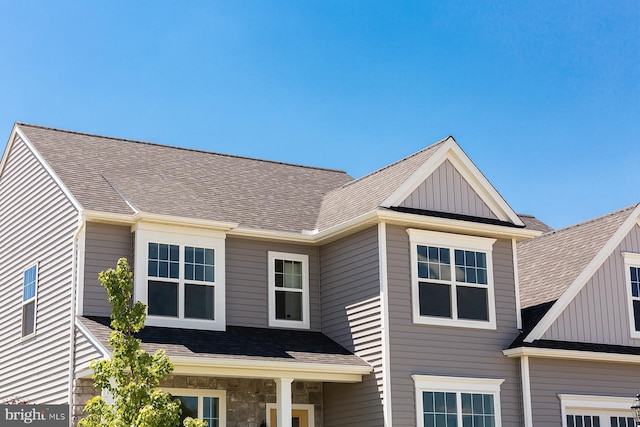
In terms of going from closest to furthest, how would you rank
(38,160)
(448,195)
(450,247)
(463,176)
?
(450,247) < (448,195) < (463,176) < (38,160)

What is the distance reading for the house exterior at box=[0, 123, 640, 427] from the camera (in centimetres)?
1880

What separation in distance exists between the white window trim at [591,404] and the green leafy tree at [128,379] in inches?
382

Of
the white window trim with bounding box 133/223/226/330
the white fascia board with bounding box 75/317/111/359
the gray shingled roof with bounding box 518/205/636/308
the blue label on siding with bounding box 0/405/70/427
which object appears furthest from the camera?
the gray shingled roof with bounding box 518/205/636/308

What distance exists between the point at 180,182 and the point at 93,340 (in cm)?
603

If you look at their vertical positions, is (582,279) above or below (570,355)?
above

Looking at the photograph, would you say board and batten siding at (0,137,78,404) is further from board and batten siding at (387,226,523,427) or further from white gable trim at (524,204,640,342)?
white gable trim at (524,204,640,342)

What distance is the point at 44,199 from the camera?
2109 cm

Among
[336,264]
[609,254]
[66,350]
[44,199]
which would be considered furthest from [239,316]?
[609,254]

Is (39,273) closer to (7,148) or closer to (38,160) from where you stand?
(38,160)

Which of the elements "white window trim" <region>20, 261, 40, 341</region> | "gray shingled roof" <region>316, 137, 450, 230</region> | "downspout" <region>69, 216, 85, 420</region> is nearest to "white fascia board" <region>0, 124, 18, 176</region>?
"white window trim" <region>20, 261, 40, 341</region>

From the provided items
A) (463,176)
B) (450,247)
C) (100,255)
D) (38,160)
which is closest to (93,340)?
(100,255)

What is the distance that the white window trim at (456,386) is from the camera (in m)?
18.8

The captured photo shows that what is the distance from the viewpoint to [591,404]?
818 inches

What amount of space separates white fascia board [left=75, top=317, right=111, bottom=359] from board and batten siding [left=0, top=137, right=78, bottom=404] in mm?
840
